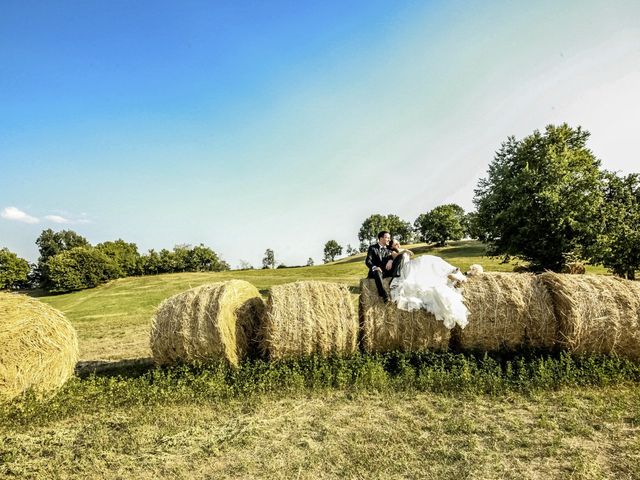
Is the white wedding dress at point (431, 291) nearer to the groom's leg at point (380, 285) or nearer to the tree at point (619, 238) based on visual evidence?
the groom's leg at point (380, 285)

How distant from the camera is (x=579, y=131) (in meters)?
22.9

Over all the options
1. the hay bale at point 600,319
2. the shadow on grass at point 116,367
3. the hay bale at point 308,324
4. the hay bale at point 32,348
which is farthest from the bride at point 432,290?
the hay bale at point 32,348

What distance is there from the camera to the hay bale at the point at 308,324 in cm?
759

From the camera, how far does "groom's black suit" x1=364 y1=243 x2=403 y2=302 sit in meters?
8.20

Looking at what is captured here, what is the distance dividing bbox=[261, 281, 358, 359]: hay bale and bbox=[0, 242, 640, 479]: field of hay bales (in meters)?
0.16

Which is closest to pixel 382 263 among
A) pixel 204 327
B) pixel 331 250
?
pixel 204 327

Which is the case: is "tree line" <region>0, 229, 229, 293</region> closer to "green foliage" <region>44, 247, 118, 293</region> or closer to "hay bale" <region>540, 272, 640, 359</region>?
"green foliage" <region>44, 247, 118, 293</region>

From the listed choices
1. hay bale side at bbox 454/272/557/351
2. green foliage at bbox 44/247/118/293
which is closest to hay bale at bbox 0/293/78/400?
hay bale side at bbox 454/272/557/351

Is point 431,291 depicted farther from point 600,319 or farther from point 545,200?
point 545,200

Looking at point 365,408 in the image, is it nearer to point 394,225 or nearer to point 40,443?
point 40,443

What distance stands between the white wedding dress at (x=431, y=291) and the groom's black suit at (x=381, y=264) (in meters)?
0.18

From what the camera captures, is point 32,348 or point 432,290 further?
point 432,290

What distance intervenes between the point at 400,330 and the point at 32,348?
7.59m

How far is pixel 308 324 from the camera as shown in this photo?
7629 mm
